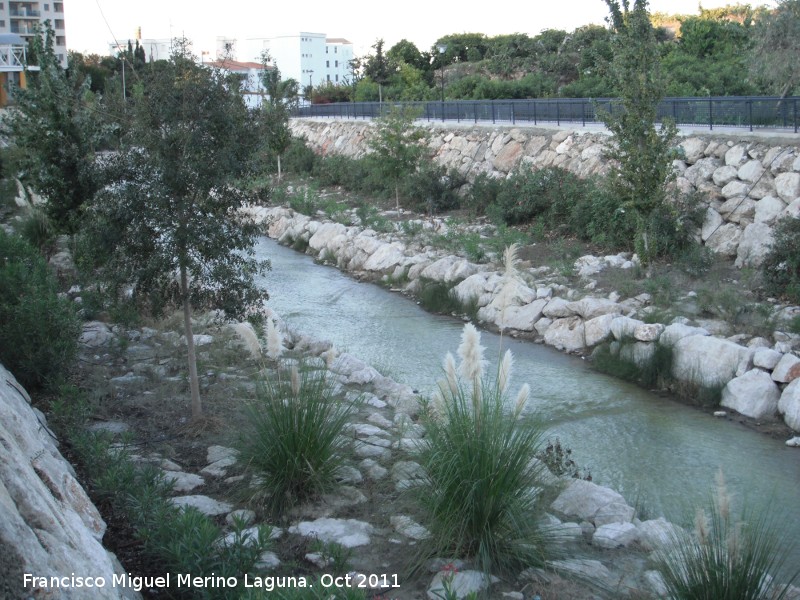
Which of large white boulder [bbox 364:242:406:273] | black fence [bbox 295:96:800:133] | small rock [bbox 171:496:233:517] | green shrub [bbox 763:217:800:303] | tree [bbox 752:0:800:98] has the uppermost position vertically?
tree [bbox 752:0:800:98]

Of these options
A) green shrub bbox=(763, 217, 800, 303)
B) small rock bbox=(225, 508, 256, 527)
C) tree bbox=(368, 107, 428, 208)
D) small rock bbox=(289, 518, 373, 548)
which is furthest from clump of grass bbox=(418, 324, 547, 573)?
tree bbox=(368, 107, 428, 208)

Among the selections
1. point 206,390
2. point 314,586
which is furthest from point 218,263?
point 314,586

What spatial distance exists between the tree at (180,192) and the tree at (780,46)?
21526mm

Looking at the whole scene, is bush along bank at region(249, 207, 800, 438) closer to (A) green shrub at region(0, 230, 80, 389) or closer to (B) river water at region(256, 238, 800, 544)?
(B) river water at region(256, 238, 800, 544)

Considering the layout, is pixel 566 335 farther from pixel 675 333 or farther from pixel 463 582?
pixel 463 582

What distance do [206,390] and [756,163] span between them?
503 inches

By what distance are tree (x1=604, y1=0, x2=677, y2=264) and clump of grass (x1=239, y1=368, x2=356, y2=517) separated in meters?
10.4

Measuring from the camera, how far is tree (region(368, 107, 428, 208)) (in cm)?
2416

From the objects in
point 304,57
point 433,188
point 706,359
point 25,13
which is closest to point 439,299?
point 706,359

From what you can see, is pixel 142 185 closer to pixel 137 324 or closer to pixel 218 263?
pixel 218 263

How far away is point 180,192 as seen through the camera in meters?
7.59

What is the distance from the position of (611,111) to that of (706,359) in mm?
13123

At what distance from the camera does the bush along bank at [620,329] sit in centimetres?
1041

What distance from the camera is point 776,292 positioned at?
13484 millimetres
